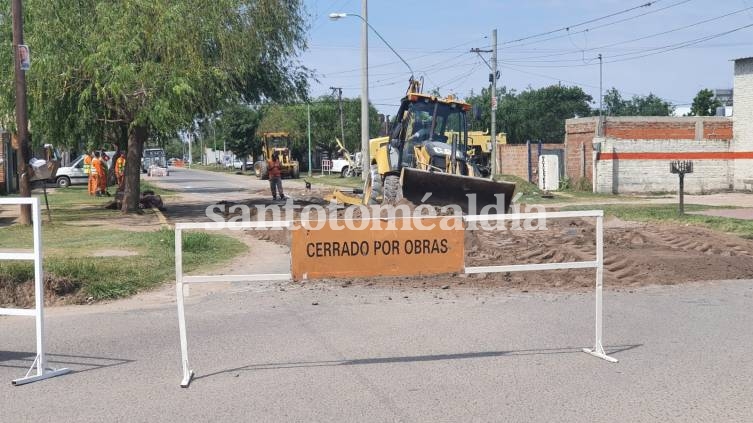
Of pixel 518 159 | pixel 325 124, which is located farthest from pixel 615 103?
pixel 518 159

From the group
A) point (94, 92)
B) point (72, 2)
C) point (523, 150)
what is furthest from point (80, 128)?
point (523, 150)

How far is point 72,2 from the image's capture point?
19906mm

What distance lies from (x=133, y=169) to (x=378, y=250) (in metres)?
17.2

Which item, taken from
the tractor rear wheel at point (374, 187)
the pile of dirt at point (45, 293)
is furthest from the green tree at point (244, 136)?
the pile of dirt at point (45, 293)

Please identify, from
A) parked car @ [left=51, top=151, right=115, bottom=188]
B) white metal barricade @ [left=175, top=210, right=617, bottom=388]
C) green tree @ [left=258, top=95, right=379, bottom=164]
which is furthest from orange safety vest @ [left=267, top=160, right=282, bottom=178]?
green tree @ [left=258, top=95, right=379, bottom=164]

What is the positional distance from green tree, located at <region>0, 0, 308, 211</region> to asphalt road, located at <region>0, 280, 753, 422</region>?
9954 mm

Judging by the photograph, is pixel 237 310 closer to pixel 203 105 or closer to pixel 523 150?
pixel 203 105

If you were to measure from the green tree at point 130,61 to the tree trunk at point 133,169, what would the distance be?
497 millimetres

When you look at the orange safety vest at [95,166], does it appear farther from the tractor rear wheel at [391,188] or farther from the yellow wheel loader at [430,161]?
the tractor rear wheel at [391,188]

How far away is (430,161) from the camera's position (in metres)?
18.4

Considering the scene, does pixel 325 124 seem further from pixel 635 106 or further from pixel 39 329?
pixel 39 329

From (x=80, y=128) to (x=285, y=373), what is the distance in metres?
16.7

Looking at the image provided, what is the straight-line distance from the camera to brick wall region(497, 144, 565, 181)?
38.0 meters

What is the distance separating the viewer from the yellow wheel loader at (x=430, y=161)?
56.4ft
